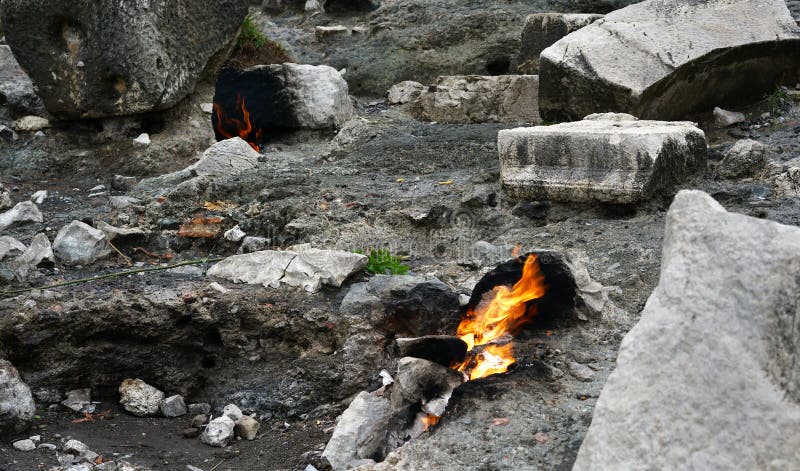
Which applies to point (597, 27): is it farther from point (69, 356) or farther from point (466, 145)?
point (69, 356)

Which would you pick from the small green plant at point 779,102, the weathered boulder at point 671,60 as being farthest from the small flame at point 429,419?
the small green plant at point 779,102

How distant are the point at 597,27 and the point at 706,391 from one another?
4503 millimetres

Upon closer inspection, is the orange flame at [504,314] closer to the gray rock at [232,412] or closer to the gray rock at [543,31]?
the gray rock at [232,412]

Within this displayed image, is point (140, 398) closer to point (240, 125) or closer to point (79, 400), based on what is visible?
point (79, 400)

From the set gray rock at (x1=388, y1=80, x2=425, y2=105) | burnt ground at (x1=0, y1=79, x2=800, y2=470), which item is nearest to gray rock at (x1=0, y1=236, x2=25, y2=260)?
burnt ground at (x1=0, y1=79, x2=800, y2=470)

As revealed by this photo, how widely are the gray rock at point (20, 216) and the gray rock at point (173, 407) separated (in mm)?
2057

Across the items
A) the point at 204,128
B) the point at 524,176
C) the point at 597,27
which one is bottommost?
the point at 204,128

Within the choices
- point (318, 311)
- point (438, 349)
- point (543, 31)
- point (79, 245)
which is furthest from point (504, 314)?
point (543, 31)

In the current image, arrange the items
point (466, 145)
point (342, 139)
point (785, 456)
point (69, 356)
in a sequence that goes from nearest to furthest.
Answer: point (785, 456) → point (69, 356) → point (466, 145) → point (342, 139)

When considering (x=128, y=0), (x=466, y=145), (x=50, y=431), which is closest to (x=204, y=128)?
(x=128, y=0)

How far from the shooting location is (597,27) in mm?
6109

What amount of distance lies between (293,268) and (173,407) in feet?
2.84

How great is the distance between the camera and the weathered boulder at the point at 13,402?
3.52 m

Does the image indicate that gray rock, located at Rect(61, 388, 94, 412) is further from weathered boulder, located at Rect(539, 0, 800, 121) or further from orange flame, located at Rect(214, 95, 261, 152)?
weathered boulder, located at Rect(539, 0, 800, 121)
